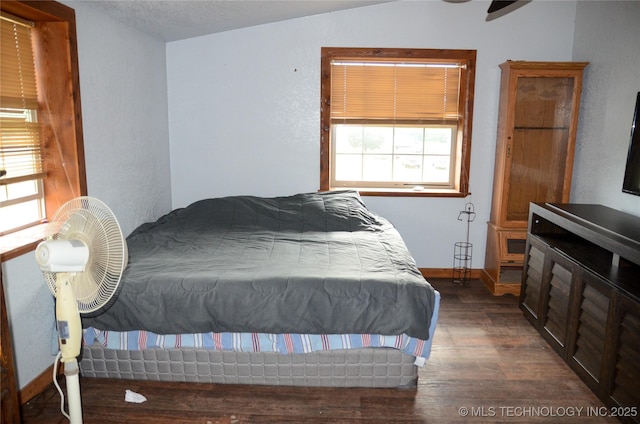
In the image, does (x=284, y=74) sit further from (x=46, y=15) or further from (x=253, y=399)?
(x=253, y=399)

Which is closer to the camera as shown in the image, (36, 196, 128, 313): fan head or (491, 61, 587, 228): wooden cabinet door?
(36, 196, 128, 313): fan head

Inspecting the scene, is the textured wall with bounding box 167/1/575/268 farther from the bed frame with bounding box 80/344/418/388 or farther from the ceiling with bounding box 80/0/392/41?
the bed frame with bounding box 80/344/418/388

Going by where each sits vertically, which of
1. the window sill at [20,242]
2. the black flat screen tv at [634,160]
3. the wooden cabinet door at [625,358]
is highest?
the black flat screen tv at [634,160]

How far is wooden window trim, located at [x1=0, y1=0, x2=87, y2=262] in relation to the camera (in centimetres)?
253

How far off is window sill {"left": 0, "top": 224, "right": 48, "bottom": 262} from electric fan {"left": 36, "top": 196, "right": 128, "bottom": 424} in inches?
23.9

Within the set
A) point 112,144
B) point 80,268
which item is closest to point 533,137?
point 112,144

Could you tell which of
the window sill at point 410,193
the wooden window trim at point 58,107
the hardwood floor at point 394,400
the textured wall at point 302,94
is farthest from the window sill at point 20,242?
the window sill at point 410,193

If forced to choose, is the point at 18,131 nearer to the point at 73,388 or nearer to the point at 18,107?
the point at 18,107

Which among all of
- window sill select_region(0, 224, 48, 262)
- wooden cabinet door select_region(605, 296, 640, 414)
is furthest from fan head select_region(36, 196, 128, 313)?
wooden cabinet door select_region(605, 296, 640, 414)

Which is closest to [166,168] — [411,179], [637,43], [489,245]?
[411,179]

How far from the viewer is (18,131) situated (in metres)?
2.41

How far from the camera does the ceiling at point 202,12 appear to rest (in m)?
2.89

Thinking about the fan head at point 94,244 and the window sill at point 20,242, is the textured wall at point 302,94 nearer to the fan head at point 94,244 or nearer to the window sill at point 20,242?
the window sill at point 20,242

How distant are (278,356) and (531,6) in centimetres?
342
